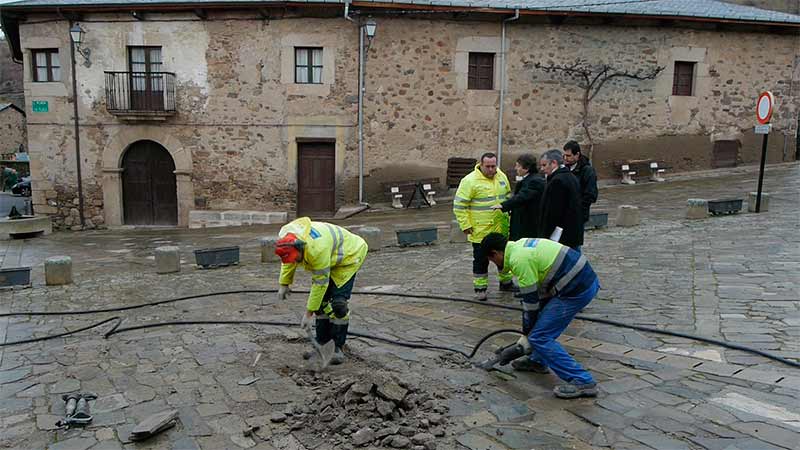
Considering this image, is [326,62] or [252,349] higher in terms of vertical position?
[326,62]

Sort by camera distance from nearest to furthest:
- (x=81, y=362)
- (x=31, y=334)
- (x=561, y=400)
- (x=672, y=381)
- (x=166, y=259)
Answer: (x=561, y=400), (x=672, y=381), (x=81, y=362), (x=31, y=334), (x=166, y=259)

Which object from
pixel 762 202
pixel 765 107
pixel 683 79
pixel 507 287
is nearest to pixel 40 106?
pixel 507 287

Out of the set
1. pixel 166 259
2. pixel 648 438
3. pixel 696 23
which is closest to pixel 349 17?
pixel 166 259

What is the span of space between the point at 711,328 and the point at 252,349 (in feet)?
14.4

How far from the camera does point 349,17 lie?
51.6 feet

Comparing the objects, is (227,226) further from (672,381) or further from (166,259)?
(672,381)

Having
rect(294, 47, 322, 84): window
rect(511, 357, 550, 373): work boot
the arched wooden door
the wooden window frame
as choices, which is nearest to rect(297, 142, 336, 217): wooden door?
rect(294, 47, 322, 84): window

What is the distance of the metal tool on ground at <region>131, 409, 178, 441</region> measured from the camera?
3.81 m

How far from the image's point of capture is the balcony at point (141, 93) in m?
16.3


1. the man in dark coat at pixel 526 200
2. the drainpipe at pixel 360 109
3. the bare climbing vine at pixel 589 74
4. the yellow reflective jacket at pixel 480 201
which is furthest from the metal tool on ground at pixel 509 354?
the bare climbing vine at pixel 589 74

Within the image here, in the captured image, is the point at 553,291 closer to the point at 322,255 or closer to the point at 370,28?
the point at 322,255

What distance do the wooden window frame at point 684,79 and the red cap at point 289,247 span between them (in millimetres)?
17022

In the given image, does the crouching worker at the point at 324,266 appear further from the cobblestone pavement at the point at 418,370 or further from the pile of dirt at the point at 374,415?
the pile of dirt at the point at 374,415

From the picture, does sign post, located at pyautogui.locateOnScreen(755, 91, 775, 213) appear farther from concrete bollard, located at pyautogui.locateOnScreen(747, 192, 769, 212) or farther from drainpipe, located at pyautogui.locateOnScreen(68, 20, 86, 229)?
drainpipe, located at pyautogui.locateOnScreen(68, 20, 86, 229)
